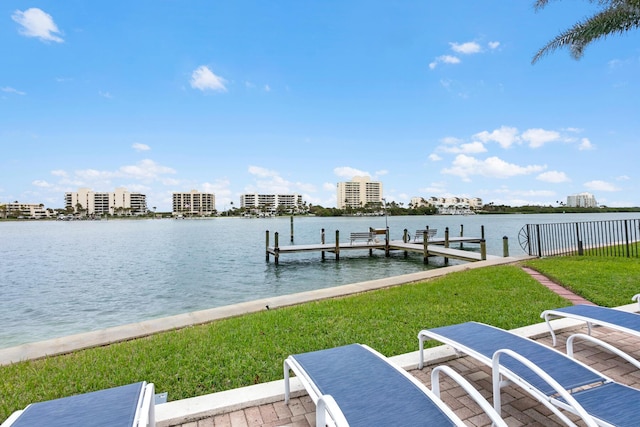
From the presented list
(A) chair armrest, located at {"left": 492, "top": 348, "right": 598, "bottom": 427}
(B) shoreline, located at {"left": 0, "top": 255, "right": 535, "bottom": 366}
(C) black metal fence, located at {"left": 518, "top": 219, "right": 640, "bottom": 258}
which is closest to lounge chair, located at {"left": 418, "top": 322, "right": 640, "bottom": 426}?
(A) chair armrest, located at {"left": 492, "top": 348, "right": 598, "bottom": 427}

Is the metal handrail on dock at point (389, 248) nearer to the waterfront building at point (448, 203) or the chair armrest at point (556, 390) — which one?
the chair armrest at point (556, 390)

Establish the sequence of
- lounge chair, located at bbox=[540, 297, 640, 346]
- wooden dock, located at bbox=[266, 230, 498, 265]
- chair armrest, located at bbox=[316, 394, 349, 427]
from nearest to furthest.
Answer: chair armrest, located at bbox=[316, 394, 349, 427] → lounge chair, located at bbox=[540, 297, 640, 346] → wooden dock, located at bbox=[266, 230, 498, 265]

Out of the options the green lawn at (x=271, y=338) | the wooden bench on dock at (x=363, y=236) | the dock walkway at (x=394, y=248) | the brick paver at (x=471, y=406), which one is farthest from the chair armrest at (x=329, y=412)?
the wooden bench on dock at (x=363, y=236)

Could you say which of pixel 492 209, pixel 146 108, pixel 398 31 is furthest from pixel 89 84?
pixel 492 209

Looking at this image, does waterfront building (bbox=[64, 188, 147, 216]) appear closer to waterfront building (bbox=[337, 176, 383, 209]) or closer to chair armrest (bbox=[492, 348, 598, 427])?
waterfront building (bbox=[337, 176, 383, 209])

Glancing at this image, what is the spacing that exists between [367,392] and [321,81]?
121 ft

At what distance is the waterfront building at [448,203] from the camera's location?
145 m

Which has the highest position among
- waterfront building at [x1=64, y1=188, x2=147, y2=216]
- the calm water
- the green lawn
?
waterfront building at [x1=64, y1=188, x2=147, y2=216]

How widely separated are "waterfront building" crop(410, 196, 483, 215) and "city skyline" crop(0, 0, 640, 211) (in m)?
101

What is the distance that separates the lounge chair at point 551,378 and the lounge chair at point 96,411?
258 cm

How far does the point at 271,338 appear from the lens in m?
4.91

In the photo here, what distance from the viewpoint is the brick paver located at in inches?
104

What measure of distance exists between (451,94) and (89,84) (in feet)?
108

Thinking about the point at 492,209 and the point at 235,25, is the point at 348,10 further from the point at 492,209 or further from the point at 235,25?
the point at 492,209
